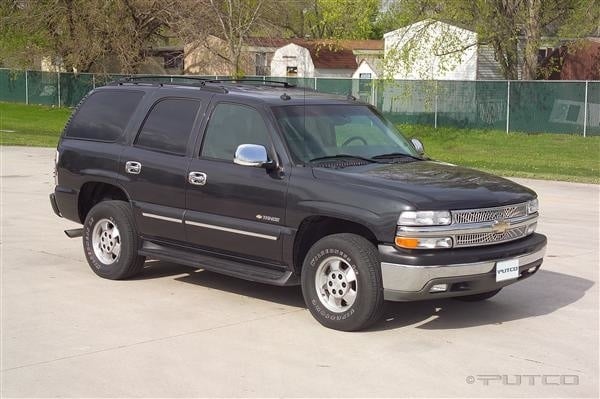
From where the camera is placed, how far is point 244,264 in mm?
7508

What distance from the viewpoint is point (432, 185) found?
6836mm

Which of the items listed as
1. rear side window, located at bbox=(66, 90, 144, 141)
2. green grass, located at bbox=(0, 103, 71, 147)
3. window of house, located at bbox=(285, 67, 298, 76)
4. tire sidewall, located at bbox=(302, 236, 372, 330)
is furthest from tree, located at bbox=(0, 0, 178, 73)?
tire sidewall, located at bbox=(302, 236, 372, 330)

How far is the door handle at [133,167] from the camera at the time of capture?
8.21m

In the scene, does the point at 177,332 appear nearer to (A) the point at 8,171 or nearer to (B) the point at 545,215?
(B) the point at 545,215

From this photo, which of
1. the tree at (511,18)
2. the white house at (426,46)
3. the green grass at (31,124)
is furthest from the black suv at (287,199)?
the white house at (426,46)

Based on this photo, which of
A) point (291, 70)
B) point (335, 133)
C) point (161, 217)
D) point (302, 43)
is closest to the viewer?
point (335, 133)

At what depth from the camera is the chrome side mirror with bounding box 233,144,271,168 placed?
7.18 metres

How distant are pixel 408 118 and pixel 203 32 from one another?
1235 cm

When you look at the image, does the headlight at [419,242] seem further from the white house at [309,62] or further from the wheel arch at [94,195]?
the white house at [309,62]

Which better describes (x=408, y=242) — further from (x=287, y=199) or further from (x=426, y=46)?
(x=426, y=46)

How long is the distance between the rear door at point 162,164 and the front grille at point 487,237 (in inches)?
102

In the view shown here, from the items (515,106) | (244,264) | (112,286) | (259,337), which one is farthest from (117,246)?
(515,106)

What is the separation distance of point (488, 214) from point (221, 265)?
2350 millimetres

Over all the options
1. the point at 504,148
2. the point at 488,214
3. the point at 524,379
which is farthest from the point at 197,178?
the point at 504,148
